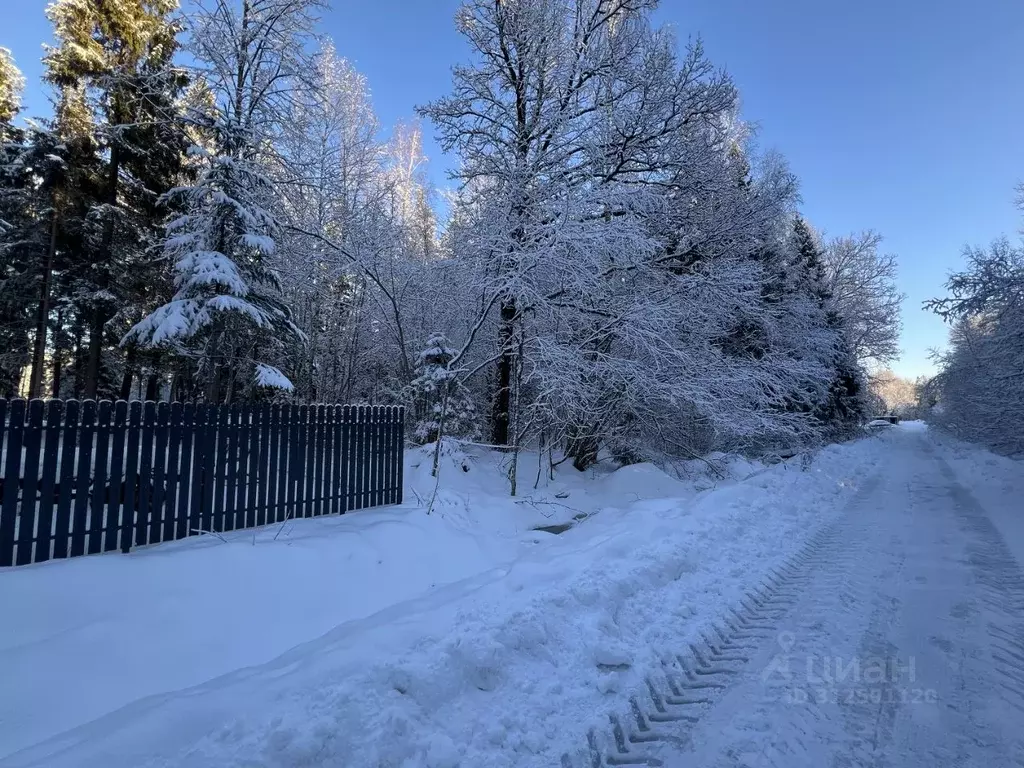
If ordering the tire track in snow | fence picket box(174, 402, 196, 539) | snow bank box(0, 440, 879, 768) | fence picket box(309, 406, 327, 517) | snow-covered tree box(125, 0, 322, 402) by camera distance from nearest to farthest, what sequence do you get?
snow bank box(0, 440, 879, 768) → the tire track in snow → fence picket box(174, 402, 196, 539) → fence picket box(309, 406, 327, 517) → snow-covered tree box(125, 0, 322, 402)

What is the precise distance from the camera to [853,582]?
5.15 meters

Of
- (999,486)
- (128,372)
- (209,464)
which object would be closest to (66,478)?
(209,464)

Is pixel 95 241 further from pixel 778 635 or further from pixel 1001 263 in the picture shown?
pixel 1001 263

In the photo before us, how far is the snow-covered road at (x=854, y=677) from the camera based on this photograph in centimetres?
263

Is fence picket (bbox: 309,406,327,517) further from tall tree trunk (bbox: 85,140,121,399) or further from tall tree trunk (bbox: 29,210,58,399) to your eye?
tall tree trunk (bbox: 29,210,58,399)

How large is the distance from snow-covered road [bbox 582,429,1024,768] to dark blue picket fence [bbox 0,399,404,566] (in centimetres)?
468

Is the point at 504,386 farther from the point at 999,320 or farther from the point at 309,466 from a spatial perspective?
the point at 999,320

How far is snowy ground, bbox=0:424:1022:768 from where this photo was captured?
2504mm

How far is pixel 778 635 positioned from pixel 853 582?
1.86m

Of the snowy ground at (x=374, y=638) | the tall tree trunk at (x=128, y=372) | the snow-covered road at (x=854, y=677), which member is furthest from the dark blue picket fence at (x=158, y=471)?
the tall tree trunk at (x=128, y=372)

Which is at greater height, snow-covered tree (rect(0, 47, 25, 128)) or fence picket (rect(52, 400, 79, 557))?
snow-covered tree (rect(0, 47, 25, 128))

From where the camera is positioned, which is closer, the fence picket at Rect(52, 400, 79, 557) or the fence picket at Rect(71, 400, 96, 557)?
the fence picket at Rect(52, 400, 79, 557)

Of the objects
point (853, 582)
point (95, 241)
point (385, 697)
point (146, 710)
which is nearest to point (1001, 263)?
point (853, 582)

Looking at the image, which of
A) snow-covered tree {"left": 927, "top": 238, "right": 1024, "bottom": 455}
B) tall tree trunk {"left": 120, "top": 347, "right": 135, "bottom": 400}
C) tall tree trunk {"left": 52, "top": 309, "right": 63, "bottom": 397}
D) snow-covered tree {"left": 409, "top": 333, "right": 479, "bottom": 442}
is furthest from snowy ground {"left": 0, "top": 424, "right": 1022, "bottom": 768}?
→ tall tree trunk {"left": 52, "top": 309, "right": 63, "bottom": 397}
